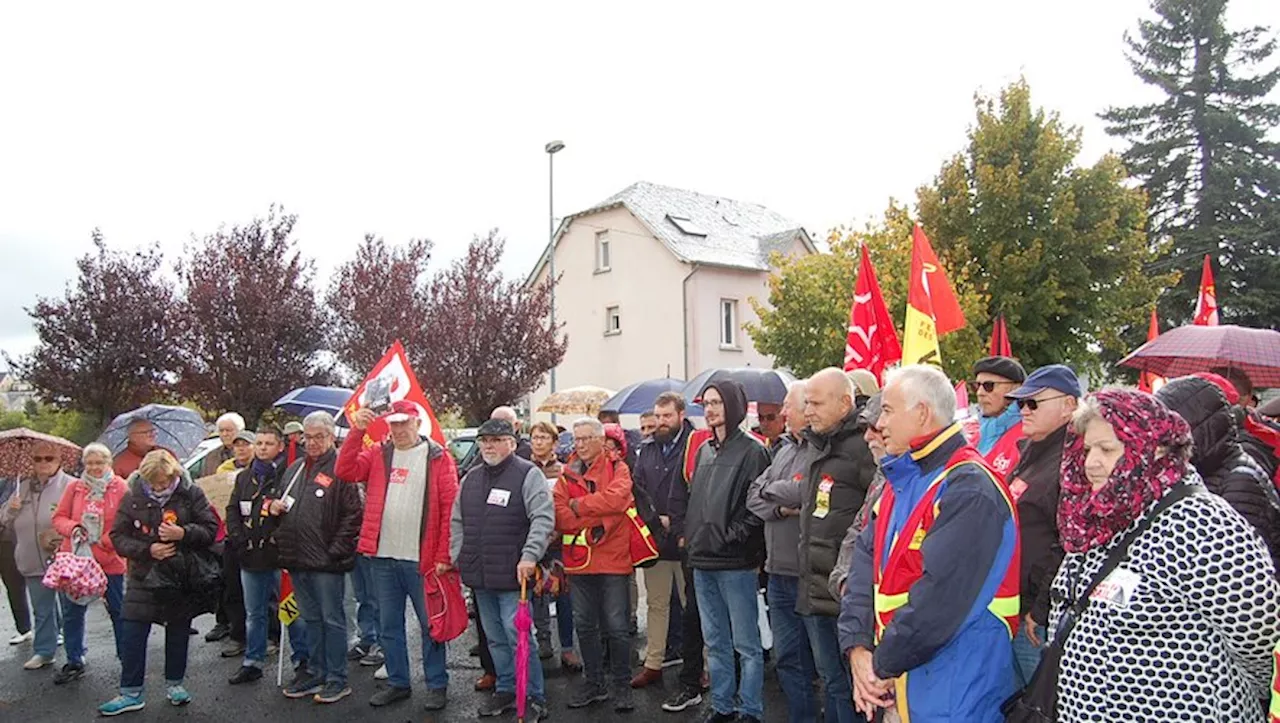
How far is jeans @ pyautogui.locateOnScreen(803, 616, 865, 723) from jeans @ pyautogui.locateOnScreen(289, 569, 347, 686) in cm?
371

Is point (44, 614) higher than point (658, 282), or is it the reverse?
point (658, 282)

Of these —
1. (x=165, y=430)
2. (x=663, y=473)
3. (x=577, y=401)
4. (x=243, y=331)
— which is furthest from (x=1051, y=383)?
(x=243, y=331)

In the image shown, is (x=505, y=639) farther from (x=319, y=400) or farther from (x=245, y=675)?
(x=319, y=400)

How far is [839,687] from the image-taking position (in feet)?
16.1

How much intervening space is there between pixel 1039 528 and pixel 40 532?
759 cm

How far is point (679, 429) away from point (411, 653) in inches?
132

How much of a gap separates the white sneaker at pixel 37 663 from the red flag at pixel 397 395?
3281mm

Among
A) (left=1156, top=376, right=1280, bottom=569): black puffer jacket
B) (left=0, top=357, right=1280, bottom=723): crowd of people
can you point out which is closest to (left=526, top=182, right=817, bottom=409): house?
(left=0, top=357, right=1280, bottom=723): crowd of people

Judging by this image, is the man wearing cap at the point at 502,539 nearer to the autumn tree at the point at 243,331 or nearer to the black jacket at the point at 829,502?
the black jacket at the point at 829,502

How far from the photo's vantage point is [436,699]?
666cm

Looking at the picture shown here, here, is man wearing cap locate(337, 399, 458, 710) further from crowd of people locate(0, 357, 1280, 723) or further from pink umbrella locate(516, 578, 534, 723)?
pink umbrella locate(516, 578, 534, 723)

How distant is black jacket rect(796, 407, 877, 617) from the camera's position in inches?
189

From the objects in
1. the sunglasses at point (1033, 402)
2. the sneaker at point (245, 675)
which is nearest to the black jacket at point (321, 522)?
the sneaker at point (245, 675)

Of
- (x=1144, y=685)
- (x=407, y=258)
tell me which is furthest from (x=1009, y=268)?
(x=1144, y=685)
